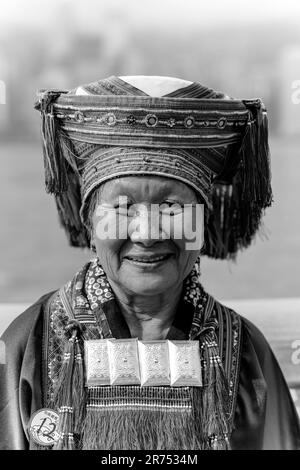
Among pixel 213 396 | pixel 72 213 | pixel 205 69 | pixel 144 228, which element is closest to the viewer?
pixel 144 228

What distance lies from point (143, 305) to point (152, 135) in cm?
43

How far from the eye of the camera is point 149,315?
77.3 inches

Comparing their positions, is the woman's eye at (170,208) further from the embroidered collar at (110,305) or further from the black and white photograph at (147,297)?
the embroidered collar at (110,305)

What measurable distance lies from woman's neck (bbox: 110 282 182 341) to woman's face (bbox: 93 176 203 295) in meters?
0.08

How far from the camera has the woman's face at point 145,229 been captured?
1795 mm

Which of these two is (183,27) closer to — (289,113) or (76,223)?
(289,113)

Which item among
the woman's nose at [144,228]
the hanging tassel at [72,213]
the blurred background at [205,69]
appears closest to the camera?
the woman's nose at [144,228]

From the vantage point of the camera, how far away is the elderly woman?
180 cm

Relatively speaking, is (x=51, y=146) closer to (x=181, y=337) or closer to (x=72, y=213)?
(x=72, y=213)

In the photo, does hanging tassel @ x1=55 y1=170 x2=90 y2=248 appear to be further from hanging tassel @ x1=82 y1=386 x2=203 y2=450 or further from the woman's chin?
hanging tassel @ x1=82 y1=386 x2=203 y2=450

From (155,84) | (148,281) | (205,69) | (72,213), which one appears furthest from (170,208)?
(205,69)

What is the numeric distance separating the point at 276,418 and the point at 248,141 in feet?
2.35

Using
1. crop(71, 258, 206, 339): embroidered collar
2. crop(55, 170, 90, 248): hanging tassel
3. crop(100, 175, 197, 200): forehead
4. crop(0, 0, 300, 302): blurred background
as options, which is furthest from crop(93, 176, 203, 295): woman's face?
crop(0, 0, 300, 302): blurred background

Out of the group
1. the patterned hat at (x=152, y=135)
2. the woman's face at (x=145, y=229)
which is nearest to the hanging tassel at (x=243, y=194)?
the patterned hat at (x=152, y=135)
